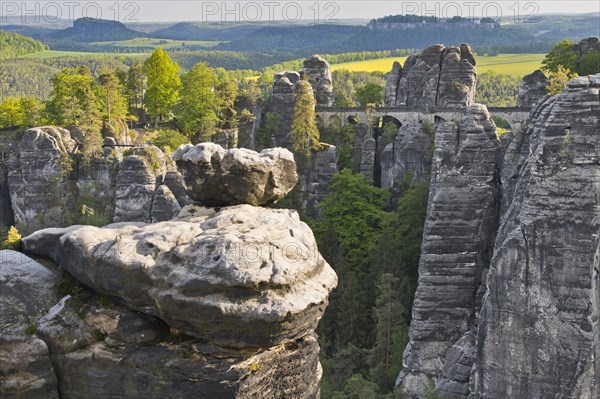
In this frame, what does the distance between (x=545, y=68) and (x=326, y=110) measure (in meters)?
17.1

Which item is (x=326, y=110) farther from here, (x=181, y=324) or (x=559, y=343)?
(x=181, y=324)

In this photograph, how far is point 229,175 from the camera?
13.9 metres

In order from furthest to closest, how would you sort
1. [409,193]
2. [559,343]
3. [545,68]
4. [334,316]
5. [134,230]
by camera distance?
[545,68] → [409,193] → [334,316] → [559,343] → [134,230]

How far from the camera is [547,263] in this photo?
29219 mm

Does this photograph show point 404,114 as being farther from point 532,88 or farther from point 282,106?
point 532,88

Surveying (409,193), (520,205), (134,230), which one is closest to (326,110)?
(409,193)

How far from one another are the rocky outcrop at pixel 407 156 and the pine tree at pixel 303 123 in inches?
206

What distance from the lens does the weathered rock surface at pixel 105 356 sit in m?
11.5

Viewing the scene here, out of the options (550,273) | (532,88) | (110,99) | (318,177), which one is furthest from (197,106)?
(550,273)

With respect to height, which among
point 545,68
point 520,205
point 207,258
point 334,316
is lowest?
point 334,316

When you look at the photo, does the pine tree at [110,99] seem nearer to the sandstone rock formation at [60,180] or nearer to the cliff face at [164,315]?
the sandstone rock formation at [60,180]

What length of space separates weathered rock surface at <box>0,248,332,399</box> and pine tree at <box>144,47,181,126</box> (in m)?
49.6

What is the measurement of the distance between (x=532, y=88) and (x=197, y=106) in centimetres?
2517

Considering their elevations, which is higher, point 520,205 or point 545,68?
point 545,68
